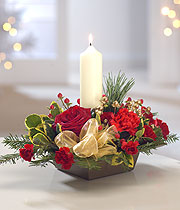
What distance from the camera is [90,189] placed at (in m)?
0.63

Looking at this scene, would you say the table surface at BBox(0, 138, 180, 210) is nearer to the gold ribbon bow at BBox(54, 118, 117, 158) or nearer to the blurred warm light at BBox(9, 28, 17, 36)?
the gold ribbon bow at BBox(54, 118, 117, 158)

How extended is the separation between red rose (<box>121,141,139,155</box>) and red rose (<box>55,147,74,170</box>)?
0.08 metres

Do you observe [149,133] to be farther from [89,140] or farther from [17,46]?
[17,46]

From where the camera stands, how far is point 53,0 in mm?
5223

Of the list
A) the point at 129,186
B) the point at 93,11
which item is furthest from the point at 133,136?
the point at 93,11

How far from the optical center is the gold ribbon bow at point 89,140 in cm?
63

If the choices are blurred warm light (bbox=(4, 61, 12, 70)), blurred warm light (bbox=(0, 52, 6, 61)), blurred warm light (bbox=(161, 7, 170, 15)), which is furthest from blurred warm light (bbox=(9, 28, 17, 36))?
blurred warm light (bbox=(161, 7, 170, 15))

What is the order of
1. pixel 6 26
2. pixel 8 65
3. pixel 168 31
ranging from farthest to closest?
pixel 8 65 < pixel 6 26 < pixel 168 31

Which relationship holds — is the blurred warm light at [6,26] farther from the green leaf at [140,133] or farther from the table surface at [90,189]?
the green leaf at [140,133]

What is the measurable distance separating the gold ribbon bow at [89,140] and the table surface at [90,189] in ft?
0.18

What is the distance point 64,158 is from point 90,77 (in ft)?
0.53

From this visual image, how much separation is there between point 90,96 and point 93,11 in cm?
690

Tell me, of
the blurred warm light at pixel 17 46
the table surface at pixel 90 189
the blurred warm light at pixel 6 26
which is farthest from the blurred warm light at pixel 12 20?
the table surface at pixel 90 189

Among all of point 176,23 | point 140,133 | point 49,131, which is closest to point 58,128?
point 49,131
